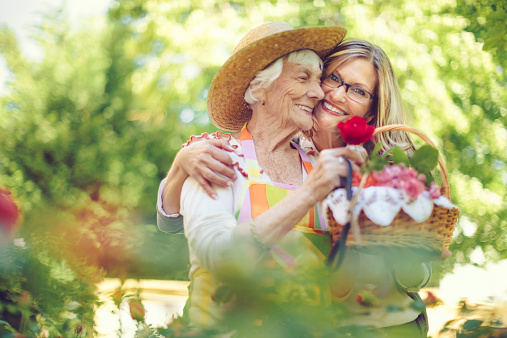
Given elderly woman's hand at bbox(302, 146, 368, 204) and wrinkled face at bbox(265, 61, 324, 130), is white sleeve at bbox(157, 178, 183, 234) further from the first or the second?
elderly woman's hand at bbox(302, 146, 368, 204)

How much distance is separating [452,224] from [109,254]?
Answer: 113cm

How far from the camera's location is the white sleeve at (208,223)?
156 cm

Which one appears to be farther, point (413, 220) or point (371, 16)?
point (371, 16)

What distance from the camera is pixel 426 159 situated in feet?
4.91

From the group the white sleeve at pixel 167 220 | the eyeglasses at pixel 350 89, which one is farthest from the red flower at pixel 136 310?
the eyeglasses at pixel 350 89

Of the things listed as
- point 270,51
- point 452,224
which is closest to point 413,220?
point 452,224

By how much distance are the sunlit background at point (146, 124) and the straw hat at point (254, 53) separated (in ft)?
2.21

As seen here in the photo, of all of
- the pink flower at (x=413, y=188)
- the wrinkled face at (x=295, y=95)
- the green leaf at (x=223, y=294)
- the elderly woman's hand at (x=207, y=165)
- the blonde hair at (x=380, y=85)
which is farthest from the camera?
the blonde hair at (x=380, y=85)

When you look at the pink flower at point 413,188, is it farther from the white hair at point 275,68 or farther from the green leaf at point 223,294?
the white hair at point 275,68

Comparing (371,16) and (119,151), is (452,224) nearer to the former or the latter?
(371,16)

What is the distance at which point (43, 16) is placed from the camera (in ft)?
25.9

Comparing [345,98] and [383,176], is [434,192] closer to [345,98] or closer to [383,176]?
[383,176]

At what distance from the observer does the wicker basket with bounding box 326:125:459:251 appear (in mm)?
1418

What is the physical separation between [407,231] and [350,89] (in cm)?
101
